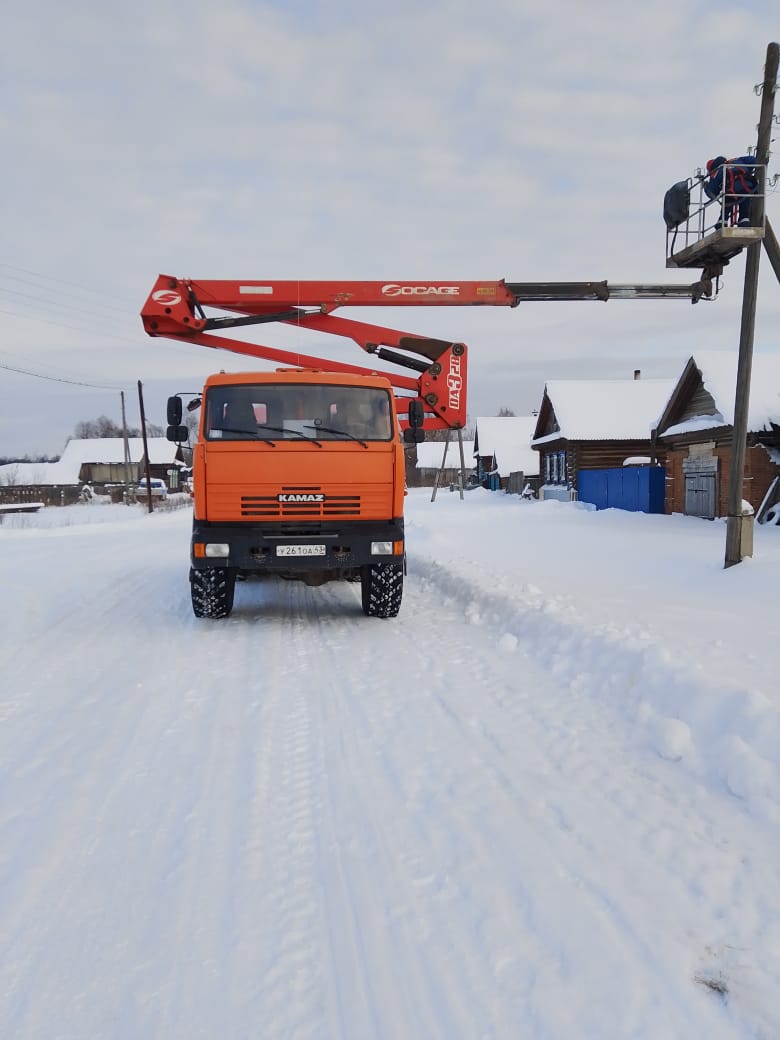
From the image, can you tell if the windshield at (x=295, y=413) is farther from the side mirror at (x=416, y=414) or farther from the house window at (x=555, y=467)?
the house window at (x=555, y=467)

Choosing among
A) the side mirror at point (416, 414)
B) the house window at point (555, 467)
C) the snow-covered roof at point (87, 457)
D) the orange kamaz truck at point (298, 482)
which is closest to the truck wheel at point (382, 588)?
the orange kamaz truck at point (298, 482)

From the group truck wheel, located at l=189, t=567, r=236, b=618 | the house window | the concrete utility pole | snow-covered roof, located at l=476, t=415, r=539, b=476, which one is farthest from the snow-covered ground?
snow-covered roof, located at l=476, t=415, r=539, b=476

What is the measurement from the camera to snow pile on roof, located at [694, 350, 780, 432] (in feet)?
58.5

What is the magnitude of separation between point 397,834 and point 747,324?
896 centimetres

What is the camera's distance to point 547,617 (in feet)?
22.4

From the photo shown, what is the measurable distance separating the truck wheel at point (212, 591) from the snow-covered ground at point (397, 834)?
688mm

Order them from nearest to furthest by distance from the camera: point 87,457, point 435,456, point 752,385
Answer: point 752,385 → point 87,457 → point 435,456

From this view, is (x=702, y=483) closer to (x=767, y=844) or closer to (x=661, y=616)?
(x=661, y=616)

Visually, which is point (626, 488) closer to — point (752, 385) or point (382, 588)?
point (752, 385)

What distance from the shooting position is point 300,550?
715 centimetres

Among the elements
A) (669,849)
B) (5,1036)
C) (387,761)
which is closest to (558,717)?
(387,761)

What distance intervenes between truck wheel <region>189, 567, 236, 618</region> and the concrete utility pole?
6.66 m

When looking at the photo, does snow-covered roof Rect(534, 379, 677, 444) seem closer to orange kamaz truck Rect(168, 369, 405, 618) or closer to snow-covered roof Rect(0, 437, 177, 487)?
orange kamaz truck Rect(168, 369, 405, 618)

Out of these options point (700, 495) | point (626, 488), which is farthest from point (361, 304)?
point (626, 488)
